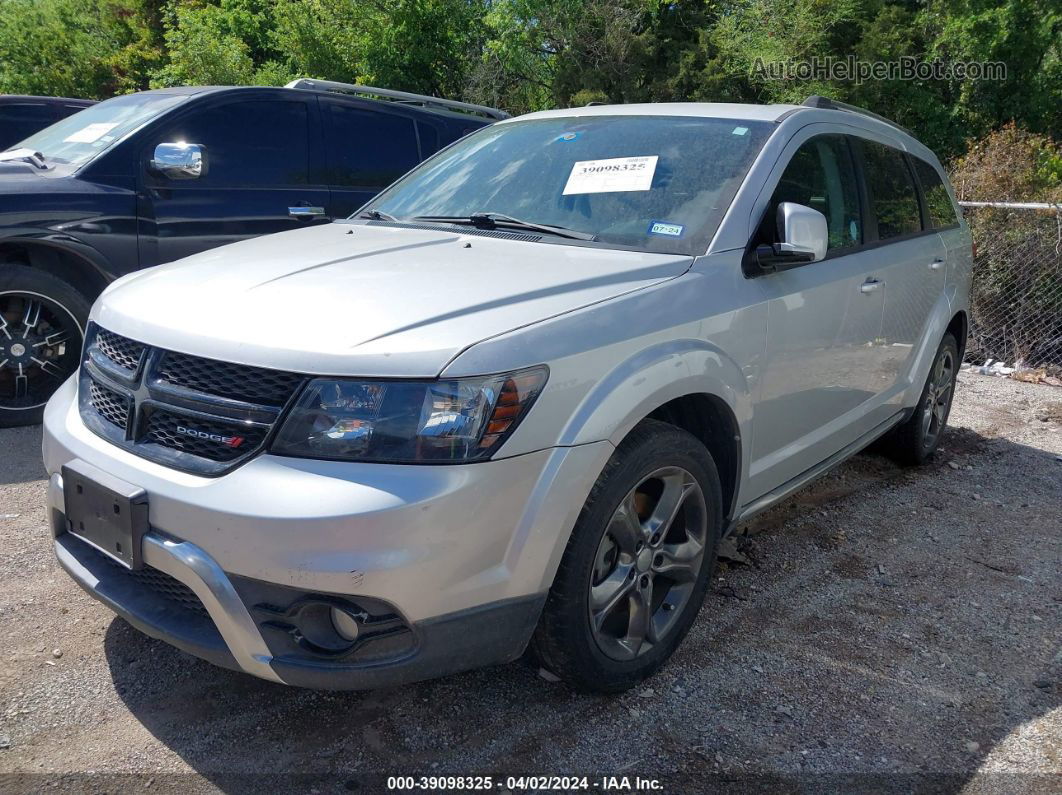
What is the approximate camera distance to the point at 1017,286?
26.1ft

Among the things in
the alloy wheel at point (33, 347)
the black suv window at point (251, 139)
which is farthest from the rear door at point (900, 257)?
the alloy wheel at point (33, 347)

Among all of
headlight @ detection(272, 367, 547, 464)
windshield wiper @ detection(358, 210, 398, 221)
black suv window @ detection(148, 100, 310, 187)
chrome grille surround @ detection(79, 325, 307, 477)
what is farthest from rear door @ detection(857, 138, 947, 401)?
black suv window @ detection(148, 100, 310, 187)

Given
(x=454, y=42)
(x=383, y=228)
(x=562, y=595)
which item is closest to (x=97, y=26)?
(x=454, y=42)

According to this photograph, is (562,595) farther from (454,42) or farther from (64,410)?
(454,42)

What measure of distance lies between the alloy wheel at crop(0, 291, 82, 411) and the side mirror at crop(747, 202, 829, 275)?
12.5 ft

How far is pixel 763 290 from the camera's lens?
10.4 ft

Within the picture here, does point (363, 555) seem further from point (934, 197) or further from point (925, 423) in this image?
point (934, 197)

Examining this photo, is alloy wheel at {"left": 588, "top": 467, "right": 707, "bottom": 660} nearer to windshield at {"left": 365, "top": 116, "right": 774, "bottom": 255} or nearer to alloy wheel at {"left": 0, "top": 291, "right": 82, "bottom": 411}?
windshield at {"left": 365, "top": 116, "right": 774, "bottom": 255}

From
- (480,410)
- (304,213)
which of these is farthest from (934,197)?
(480,410)

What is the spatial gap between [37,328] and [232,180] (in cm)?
146

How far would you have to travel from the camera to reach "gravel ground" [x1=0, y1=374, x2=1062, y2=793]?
2.52 m

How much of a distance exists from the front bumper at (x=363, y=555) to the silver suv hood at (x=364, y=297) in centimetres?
29

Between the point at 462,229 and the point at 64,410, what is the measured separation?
4.77 ft

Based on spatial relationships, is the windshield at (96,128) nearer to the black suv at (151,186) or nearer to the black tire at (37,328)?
the black suv at (151,186)
